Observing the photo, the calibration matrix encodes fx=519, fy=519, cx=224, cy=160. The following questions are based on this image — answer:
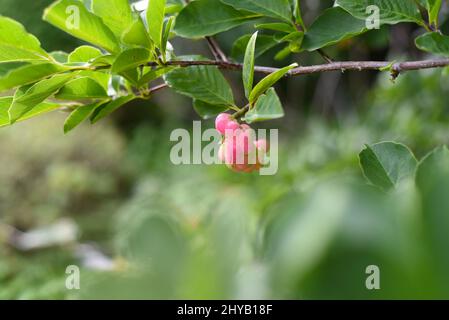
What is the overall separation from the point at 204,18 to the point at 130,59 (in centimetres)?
12

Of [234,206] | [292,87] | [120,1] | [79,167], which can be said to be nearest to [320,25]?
[120,1]

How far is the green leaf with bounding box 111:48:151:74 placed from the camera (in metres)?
0.44

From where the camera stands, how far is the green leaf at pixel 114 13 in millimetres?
457

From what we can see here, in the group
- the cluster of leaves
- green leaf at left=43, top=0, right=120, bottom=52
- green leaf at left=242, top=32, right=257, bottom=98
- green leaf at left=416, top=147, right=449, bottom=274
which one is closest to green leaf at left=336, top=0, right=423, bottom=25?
the cluster of leaves

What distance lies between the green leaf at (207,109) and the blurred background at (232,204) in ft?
0.40

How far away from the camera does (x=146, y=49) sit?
A: 0.46 m

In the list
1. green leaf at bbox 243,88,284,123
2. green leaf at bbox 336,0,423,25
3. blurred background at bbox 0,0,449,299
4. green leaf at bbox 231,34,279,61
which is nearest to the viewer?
blurred background at bbox 0,0,449,299

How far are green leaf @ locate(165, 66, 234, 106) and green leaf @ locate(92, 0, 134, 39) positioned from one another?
0.20ft

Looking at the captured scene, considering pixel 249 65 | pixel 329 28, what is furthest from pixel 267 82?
pixel 329 28

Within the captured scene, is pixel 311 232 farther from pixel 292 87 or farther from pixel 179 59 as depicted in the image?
pixel 292 87

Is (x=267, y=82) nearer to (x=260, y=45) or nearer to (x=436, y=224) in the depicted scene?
(x=260, y=45)

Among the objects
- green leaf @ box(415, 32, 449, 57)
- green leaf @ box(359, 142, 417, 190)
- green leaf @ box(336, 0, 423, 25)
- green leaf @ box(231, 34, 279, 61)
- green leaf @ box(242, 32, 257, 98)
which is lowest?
green leaf @ box(359, 142, 417, 190)

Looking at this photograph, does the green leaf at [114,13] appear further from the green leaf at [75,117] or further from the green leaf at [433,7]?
the green leaf at [433,7]

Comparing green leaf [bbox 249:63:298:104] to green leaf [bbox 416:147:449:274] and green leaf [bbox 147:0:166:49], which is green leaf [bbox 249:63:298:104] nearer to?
green leaf [bbox 147:0:166:49]
